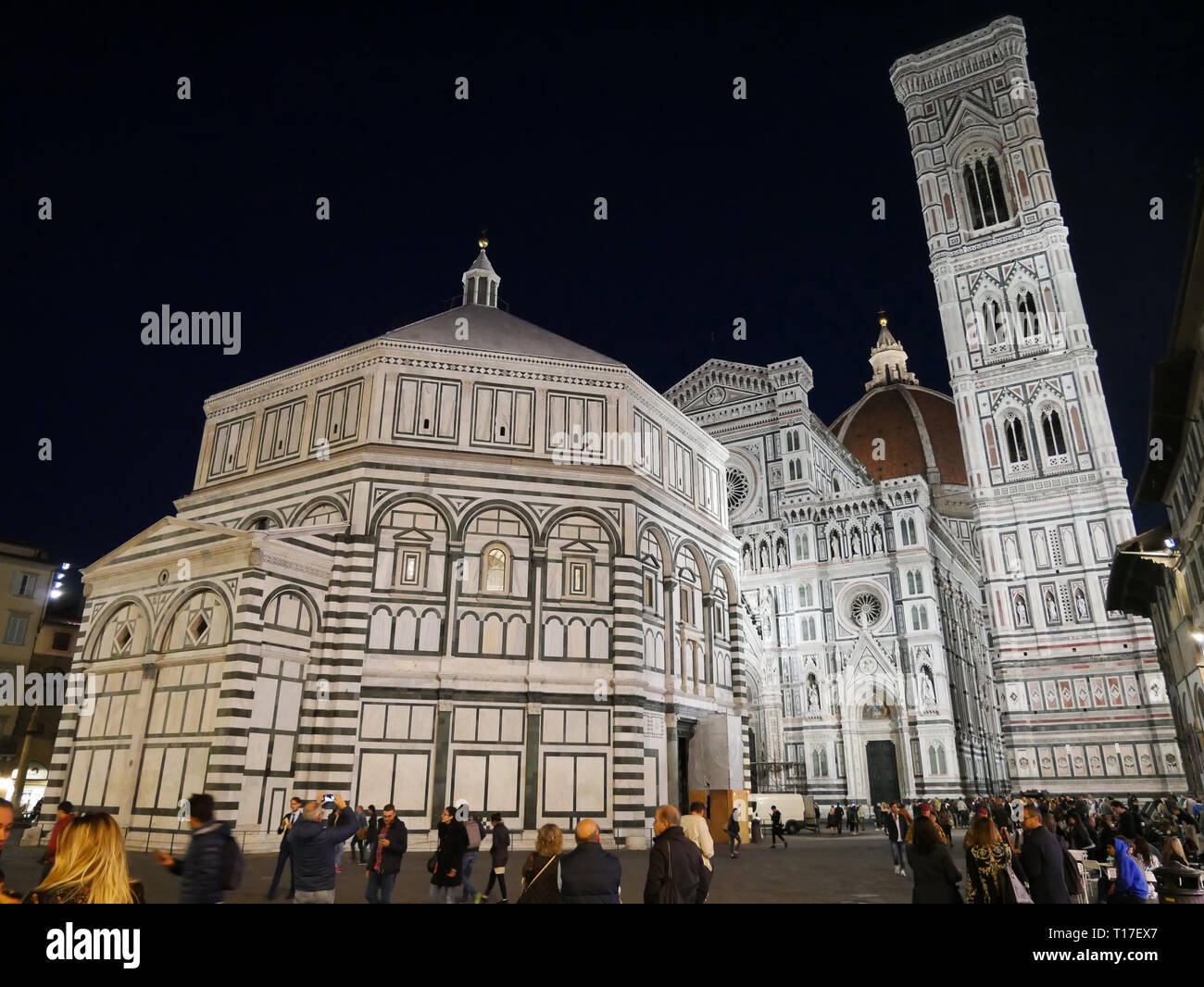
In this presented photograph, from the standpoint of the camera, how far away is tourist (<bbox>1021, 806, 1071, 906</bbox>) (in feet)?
21.9

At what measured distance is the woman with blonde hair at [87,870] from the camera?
137 inches

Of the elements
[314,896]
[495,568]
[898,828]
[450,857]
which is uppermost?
[495,568]

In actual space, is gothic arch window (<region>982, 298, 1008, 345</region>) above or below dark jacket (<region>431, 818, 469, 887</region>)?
above

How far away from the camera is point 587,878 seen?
5215 millimetres

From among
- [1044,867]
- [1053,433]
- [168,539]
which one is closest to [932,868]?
[1044,867]

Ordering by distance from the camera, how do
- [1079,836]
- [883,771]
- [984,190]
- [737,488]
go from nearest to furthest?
[1079,836]
[883,771]
[737,488]
[984,190]

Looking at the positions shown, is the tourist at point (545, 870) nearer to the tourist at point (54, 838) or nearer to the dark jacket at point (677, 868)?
the dark jacket at point (677, 868)

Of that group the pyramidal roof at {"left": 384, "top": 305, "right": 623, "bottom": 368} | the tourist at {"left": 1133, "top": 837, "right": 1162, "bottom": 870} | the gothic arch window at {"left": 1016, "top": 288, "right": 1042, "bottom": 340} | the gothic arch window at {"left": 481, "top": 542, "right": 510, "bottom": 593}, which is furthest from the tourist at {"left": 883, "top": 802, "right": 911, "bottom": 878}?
the gothic arch window at {"left": 1016, "top": 288, "right": 1042, "bottom": 340}

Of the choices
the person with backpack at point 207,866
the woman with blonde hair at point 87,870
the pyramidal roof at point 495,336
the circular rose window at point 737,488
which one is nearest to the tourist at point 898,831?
the person with backpack at point 207,866

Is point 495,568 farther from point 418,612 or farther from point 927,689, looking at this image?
point 927,689

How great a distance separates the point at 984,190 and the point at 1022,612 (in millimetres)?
28072

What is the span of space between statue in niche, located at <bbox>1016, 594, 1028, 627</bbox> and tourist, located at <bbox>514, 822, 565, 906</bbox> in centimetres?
4415

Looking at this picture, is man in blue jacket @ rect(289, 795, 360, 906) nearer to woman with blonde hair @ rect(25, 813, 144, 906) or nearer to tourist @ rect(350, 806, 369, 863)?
woman with blonde hair @ rect(25, 813, 144, 906)
